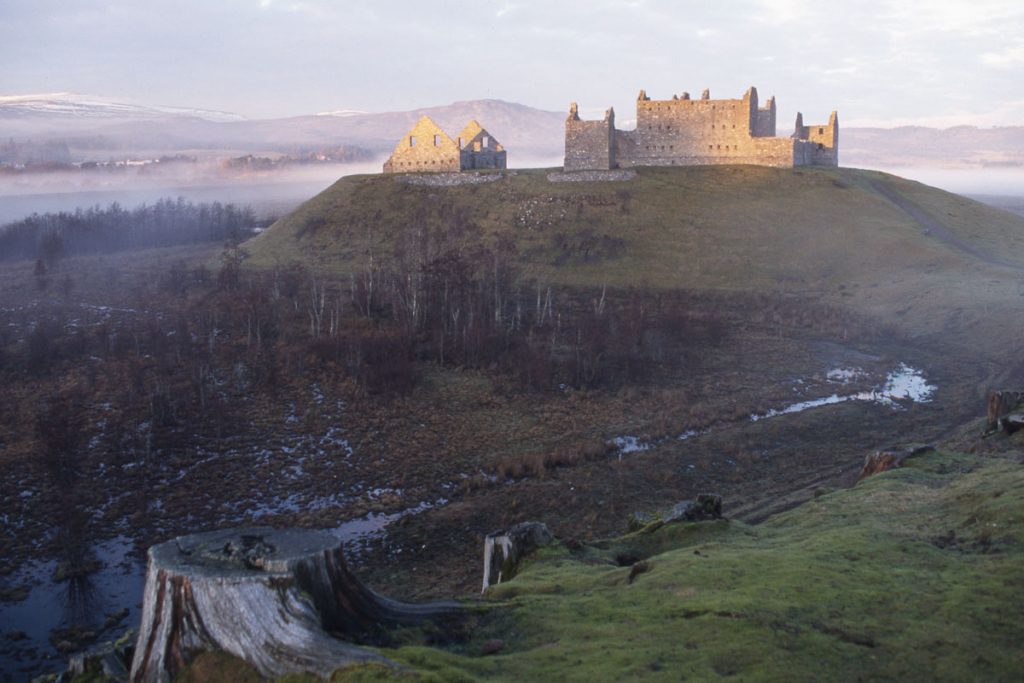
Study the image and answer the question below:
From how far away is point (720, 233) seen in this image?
72875mm

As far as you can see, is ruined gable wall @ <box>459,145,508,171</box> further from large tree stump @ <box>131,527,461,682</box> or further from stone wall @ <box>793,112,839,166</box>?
large tree stump @ <box>131,527,461,682</box>

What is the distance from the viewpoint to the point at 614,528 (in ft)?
83.8

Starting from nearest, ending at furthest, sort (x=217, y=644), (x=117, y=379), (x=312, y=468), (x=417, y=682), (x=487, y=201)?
1. (x=417, y=682)
2. (x=217, y=644)
3. (x=312, y=468)
4. (x=117, y=379)
5. (x=487, y=201)

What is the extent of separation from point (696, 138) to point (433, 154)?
27.3 m

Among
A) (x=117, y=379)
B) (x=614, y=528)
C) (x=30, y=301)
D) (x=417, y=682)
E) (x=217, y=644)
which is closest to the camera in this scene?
(x=417, y=682)

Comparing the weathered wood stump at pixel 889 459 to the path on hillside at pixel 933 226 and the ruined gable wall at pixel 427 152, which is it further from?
the ruined gable wall at pixel 427 152

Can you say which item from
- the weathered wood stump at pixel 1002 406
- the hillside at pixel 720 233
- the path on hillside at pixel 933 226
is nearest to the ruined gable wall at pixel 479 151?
the hillside at pixel 720 233

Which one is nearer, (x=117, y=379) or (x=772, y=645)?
(x=772, y=645)

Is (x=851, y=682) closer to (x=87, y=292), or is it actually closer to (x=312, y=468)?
(x=312, y=468)

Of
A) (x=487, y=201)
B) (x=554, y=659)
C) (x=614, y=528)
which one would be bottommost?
(x=614, y=528)

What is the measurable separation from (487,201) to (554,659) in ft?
234

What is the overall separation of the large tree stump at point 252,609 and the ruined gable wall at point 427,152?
3101 inches

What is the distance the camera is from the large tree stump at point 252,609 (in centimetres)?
1067

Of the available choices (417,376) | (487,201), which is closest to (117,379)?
(417,376)
